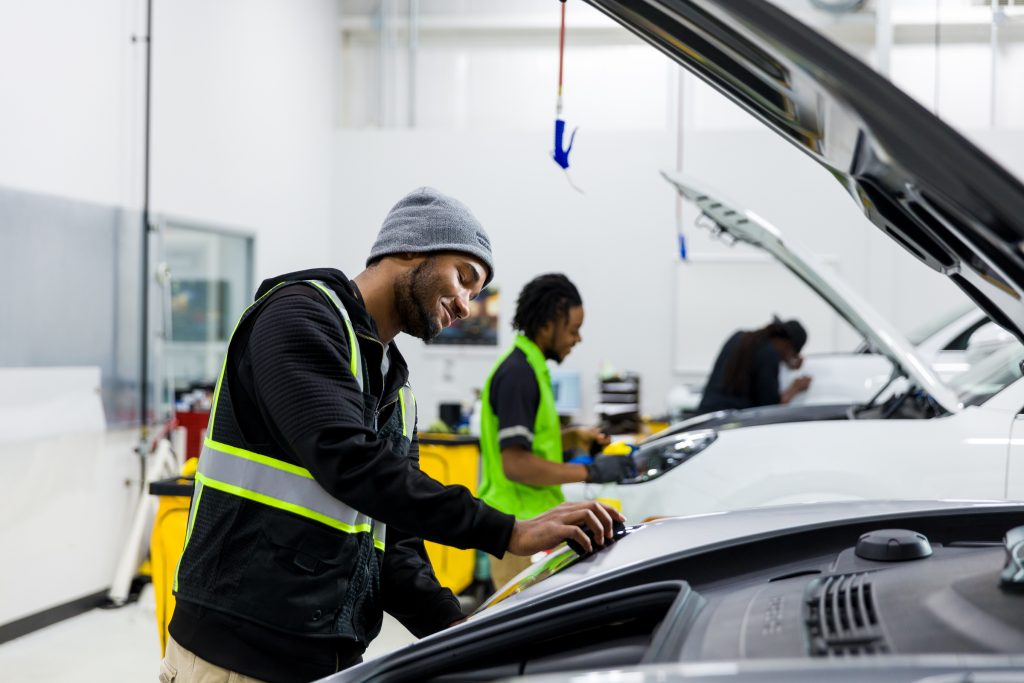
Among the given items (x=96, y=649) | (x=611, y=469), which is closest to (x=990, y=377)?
(x=611, y=469)

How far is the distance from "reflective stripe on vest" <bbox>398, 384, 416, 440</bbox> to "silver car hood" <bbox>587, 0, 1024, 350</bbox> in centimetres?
105

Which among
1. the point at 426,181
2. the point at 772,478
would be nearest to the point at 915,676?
the point at 772,478

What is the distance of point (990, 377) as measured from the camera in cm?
379

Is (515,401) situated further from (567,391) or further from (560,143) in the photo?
(567,391)

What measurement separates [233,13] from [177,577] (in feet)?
24.7

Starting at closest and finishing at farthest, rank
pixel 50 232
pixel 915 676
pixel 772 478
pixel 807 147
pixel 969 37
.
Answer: pixel 915 676 < pixel 807 147 < pixel 772 478 < pixel 50 232 < pixel 969 37

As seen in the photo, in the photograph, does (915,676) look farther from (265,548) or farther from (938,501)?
(265,548)

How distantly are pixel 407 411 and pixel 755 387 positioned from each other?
4833mm

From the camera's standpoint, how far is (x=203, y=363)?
8.51m

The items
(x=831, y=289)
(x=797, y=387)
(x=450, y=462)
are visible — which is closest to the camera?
(x=831, y=289)

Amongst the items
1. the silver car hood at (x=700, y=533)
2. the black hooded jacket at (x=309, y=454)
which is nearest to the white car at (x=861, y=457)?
the silver car hood at (x=700, y=533)

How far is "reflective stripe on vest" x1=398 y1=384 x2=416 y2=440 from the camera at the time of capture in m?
2.11

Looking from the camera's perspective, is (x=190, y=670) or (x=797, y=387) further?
(x=797, y=387)

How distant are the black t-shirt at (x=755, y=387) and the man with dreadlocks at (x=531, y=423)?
2.87 meters
